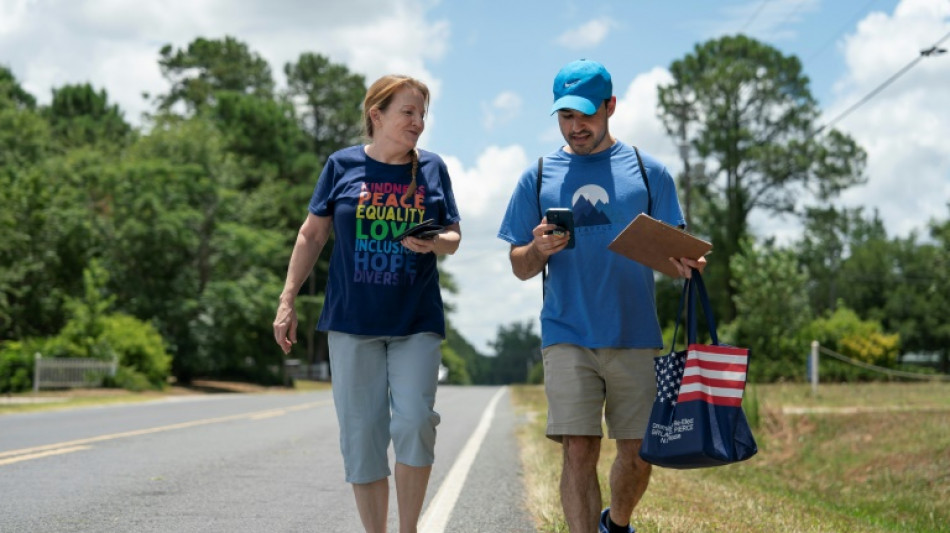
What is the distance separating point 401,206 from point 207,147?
128 ft

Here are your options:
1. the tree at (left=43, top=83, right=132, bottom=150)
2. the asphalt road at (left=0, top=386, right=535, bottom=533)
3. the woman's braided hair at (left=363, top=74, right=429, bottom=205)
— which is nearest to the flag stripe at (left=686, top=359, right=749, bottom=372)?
the woman's braided hair at (left=363, top=74, right=429, bottom=205)

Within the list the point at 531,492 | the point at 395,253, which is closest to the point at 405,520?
the point at 395,253

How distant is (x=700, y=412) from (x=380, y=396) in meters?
1.33

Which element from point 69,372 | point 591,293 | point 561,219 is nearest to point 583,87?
point 561,219

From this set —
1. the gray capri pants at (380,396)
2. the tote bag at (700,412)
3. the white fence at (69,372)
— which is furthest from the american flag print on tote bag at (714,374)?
the white fence at (69,372)

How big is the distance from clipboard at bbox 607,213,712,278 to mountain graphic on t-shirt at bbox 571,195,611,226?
21cm

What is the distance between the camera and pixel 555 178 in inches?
198

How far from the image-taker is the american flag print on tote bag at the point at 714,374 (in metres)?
4.65

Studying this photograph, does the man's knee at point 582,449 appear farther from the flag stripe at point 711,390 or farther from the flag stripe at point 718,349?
the flag stripe at point 718,349

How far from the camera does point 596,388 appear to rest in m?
4.96

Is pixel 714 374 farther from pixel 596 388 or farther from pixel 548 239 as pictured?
pixel 548 239

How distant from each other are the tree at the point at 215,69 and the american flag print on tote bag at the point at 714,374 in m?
65.5

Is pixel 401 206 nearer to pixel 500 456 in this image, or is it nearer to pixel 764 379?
pixel 500 456

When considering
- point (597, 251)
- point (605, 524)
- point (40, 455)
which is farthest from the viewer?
point (40, 455)
